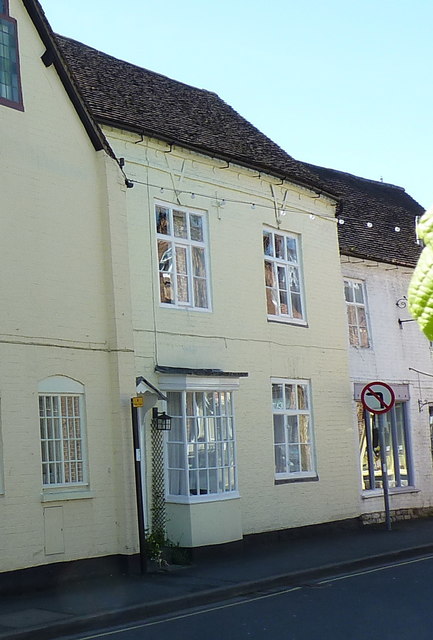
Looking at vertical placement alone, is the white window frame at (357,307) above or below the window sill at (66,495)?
above

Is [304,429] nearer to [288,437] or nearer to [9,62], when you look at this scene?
[288,437]

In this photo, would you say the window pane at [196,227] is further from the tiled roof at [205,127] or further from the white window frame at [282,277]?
the white window frame at [282,277]

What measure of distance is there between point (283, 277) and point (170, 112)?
12.4 feet

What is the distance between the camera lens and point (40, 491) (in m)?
12.3

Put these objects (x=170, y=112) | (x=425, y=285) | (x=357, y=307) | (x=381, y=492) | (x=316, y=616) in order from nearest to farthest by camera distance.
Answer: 1. (x=425, y=285)
2. (x=316, y=616)
3. (x=170, y=112)
4. (x=381, y=492)
5. (x=357, y=307)

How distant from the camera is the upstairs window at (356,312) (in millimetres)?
19656

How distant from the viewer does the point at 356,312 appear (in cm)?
1986

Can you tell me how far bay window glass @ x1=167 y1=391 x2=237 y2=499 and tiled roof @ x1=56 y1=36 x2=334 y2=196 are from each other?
Result: 14.2 feet

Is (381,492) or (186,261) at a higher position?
(186,261)

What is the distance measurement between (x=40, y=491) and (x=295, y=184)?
28.0 feet

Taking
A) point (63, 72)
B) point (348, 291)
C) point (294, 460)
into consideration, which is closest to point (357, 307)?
point (348, 291)

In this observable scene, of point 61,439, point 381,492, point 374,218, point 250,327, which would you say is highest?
point 374,218

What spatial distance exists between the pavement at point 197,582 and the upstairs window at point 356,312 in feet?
14.2

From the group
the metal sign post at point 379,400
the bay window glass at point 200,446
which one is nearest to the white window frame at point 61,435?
the bay window glass at point 200,446
